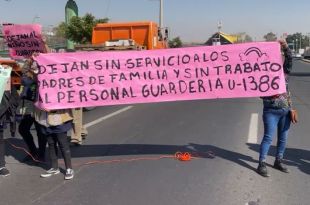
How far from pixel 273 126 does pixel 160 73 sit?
1.60 meters

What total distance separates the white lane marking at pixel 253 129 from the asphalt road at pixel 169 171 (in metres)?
0.02

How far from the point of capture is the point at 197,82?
6.70m

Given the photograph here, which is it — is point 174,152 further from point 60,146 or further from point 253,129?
point 253,129

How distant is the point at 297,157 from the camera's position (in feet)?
24.0

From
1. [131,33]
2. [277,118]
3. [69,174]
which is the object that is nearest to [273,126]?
[277,118]

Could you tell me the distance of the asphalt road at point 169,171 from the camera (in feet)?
18.2

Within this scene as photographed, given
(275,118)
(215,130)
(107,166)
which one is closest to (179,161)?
(107,166)

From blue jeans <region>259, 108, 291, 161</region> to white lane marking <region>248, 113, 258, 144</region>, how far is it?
184cm

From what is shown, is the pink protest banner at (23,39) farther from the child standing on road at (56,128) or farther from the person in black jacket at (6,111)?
the child standing on road at (56,128)

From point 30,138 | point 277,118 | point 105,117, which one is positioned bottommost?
point 105,117

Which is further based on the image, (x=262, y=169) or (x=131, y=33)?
(x=131, y=33)

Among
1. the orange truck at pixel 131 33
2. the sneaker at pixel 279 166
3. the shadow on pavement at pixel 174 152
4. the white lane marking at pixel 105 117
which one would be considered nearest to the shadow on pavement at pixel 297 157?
the shadow on pavement at pixel 174 152

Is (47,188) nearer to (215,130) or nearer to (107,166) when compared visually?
(107,166)

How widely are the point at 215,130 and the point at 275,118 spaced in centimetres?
342
